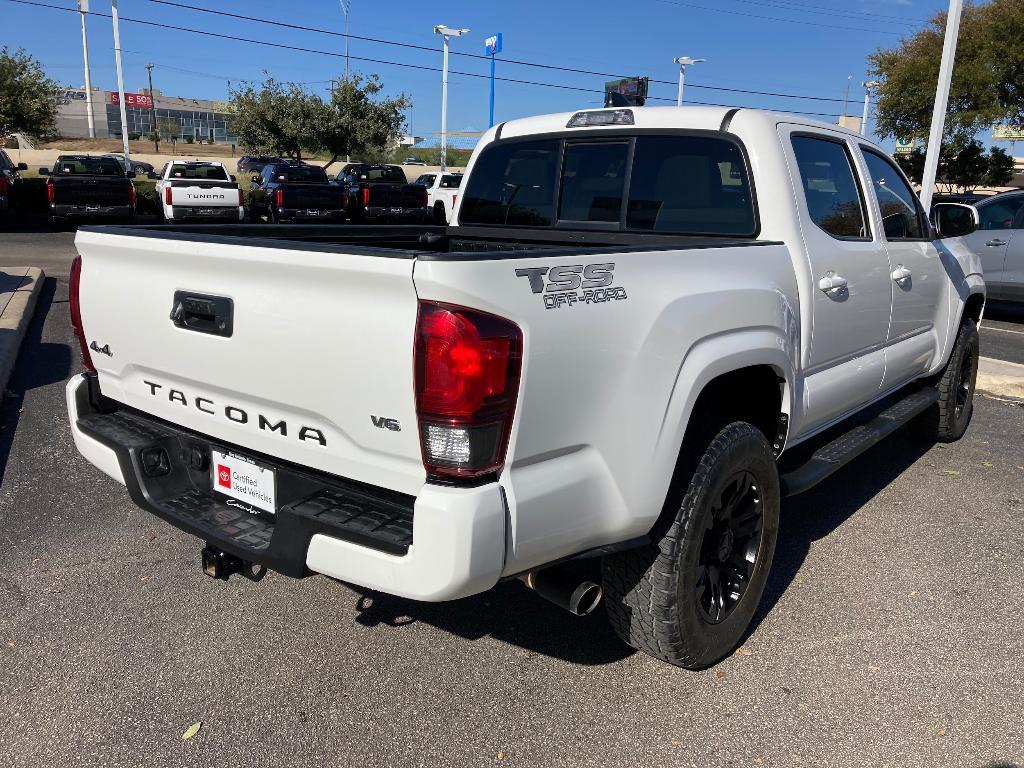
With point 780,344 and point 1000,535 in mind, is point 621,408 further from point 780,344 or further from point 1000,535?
point 1000,535

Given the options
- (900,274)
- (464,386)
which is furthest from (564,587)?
(900,274)

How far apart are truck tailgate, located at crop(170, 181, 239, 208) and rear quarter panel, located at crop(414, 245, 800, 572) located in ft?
61.0

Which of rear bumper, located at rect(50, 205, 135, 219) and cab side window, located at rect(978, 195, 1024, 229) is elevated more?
cab side window, located at rect(978, 195, 1024, 229)

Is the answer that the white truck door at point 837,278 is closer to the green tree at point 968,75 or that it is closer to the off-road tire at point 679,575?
the off-road tire at point 679,575

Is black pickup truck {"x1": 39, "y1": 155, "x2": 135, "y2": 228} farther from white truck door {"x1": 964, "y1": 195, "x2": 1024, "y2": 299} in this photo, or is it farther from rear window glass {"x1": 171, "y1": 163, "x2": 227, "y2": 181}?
white truck door {"x1": 964, "y1": 195, "x2": 1024, "y2": 299}

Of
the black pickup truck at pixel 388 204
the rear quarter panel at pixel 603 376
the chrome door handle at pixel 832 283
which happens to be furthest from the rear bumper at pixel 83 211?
the rear quarter panel at pixel 603 376

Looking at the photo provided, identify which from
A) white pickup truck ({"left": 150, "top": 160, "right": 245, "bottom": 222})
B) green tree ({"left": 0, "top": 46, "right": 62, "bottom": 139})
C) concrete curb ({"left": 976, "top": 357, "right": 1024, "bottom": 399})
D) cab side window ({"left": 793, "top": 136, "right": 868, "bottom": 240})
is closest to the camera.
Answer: cab side window ({"left": 793, "top": 136, "right": 868, "bottom": 240})

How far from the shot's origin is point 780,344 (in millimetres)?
3123

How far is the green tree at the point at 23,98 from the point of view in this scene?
34.6 m

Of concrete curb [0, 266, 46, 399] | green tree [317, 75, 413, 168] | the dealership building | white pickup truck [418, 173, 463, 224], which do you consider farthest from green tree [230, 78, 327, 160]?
the dealership building

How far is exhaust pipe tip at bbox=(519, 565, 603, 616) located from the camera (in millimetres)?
2498

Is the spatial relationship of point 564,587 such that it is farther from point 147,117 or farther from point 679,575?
point 147,117

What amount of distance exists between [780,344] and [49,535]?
3440mm

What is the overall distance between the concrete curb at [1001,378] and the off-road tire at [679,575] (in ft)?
18.3
